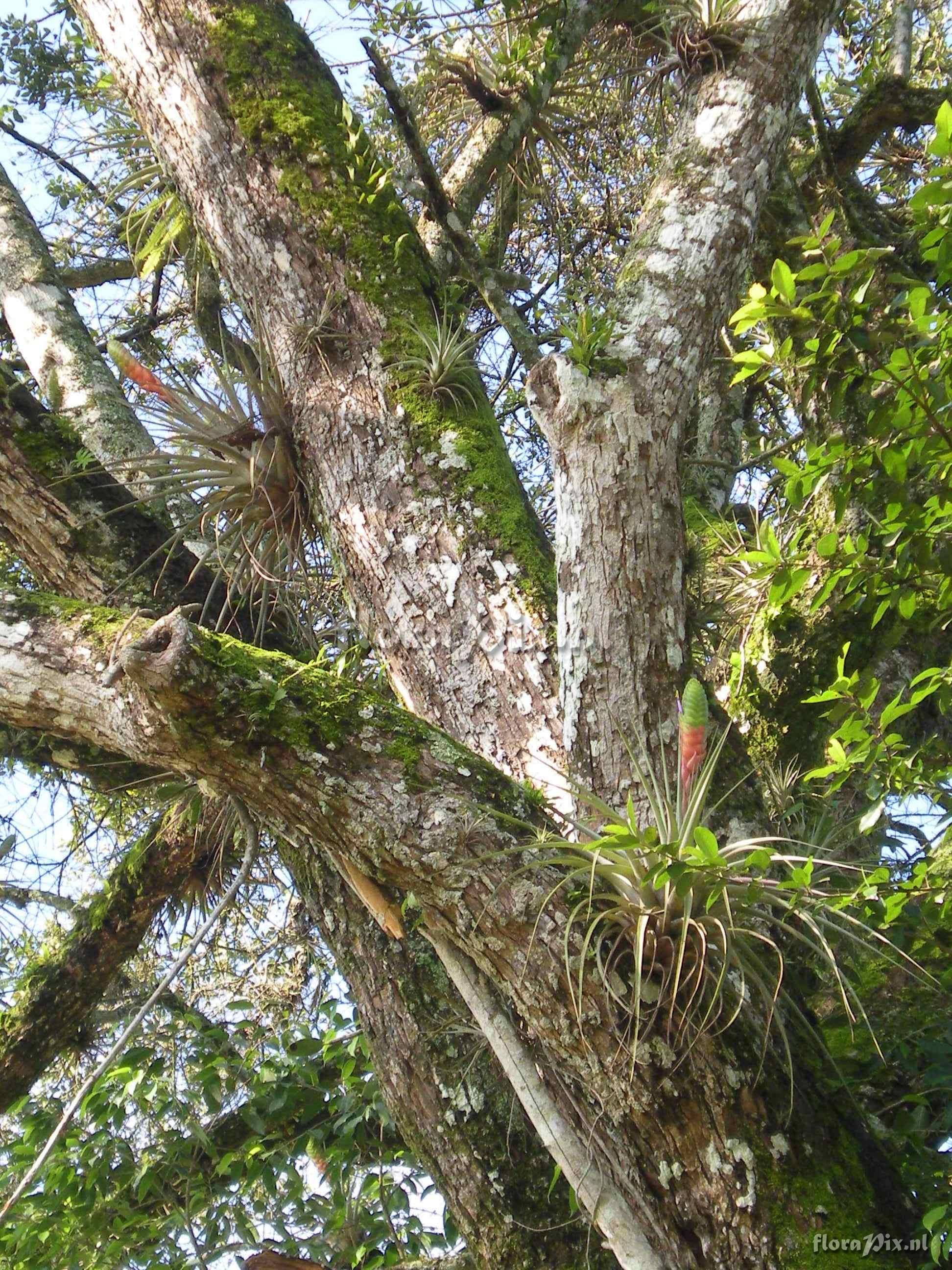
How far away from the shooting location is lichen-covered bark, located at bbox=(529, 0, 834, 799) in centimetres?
→ 224

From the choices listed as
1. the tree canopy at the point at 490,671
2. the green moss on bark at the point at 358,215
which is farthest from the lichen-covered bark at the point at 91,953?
the green moss on bark at the point at 358,215

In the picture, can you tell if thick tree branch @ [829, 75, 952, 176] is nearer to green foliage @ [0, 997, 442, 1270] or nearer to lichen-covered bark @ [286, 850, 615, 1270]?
lichen-covered bark @ [286, 850, 615, 1270]

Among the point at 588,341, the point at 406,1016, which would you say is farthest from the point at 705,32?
the point at 406,1016

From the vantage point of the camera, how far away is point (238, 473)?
287cm

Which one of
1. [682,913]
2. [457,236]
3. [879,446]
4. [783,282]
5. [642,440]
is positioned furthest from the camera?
[457,236]

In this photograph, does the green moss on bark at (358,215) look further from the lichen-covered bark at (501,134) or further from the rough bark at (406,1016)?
the rough bark at (406,1016)

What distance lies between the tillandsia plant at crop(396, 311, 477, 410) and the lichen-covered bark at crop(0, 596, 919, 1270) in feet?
3.33

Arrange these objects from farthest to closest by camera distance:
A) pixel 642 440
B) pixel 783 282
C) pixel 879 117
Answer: pixel 879 117 < pixel 642 440 < pixel 783 282

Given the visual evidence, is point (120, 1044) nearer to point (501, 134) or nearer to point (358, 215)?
point (358, 215)

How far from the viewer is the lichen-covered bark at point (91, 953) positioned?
11.4 feet

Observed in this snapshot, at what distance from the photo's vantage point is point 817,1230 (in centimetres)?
177

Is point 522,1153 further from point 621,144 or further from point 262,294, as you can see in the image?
point 621,144

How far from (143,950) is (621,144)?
4223mm

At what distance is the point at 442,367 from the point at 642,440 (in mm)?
629
